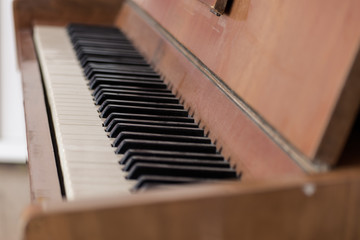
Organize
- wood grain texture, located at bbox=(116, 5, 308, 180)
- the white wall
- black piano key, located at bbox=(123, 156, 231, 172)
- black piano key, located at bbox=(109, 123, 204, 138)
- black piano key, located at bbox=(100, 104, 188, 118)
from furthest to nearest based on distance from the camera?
the white wall < black piano key, located at bbox=(100, 104, 188, 118) < black piano key, located at bbox=(109, 123, 204, 138) < black piano key, located at bbox=(123, 156, 231, 172) < wood grain texture, located at bbox=(116, 5, 308, 180)

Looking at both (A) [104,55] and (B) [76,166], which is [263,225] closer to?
(B) [76,166]

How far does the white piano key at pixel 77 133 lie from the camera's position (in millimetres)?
1292

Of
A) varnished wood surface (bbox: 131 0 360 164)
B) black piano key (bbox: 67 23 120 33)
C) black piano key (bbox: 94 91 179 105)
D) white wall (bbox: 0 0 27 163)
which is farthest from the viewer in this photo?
white wall (bbox: 0 0 27 163)

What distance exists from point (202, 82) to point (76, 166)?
0.49 meters

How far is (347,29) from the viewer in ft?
3.59

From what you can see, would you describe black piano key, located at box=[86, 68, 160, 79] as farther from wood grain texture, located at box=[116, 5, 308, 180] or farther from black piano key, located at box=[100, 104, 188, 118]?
black piano key, located at box=[100, 104, 188, 118]

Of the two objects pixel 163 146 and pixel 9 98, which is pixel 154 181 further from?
pixel 9 98

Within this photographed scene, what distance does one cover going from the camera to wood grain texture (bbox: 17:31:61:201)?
130 centimetres

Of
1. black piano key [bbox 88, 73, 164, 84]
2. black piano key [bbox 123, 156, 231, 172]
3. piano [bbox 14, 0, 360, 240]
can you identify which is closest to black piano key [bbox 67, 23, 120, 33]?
piano [bbox 14, 0, 360, 240]

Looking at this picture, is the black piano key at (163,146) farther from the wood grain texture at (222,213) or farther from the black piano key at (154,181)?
the wood grain texture at (222,213)

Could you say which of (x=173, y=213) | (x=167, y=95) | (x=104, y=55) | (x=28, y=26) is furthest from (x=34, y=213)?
(x=28, y=26)

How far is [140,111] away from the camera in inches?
68.4

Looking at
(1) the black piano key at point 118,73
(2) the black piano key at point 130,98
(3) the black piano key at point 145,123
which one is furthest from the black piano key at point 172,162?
(1) the black piano key at point 118,73

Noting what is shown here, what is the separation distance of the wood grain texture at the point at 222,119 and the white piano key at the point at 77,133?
25 cm
